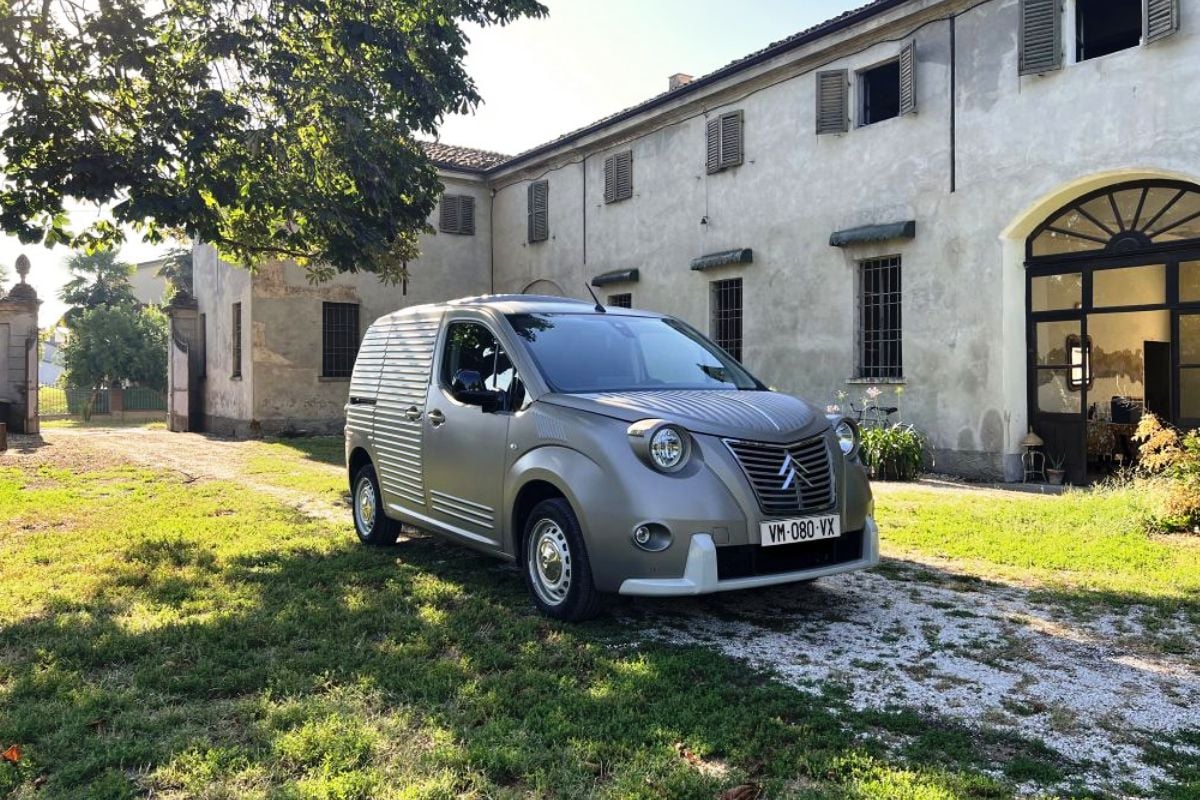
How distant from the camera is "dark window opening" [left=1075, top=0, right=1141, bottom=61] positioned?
10602mm

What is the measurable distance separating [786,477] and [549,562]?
1.43 meters

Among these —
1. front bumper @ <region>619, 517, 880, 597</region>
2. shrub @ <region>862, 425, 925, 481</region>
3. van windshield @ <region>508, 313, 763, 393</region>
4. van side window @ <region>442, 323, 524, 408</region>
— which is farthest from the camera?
shrub @ <region>862, 425, 925, 481</region>

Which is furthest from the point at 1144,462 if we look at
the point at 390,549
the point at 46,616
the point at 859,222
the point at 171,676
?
the point at 46,616

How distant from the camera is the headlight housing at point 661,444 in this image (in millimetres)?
4359

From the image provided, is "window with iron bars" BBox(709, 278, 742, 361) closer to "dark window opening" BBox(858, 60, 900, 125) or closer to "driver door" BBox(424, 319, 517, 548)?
"dark window opening" BBox(858, 60, 900, 125)

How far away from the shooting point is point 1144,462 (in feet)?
27.7

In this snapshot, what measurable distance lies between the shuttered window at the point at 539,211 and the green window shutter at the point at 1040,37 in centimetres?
1176

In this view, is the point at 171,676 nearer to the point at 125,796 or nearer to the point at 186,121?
the point at 125,796

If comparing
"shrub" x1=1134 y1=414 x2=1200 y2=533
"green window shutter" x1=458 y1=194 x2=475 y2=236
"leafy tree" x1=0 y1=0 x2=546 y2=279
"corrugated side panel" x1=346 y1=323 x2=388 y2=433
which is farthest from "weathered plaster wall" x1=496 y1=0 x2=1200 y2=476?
→ "corrugated side panel" x1=346 y1=323 x2=388 y2=433

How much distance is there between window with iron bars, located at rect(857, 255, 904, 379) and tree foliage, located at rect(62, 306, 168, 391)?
34966 mm

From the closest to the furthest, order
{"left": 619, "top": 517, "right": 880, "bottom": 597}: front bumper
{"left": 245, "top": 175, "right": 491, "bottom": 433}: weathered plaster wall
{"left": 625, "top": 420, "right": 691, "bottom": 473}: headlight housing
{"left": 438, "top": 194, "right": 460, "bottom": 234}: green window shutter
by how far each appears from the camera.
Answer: {"left": 619, "top": 517, "right": 880, "bottom": 597}: front bumper, {"left": 625, "top": 420, "right": 691, "bottom": 473}: headlight housing, {"left": 245, "top": 175, "right": 491, "bottom": 433}: weathered plaster wall, {"left": 438, "top": 194, "right": 460, "bottom": 234}: green window shutter

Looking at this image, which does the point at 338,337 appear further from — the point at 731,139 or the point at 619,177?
the point at 731,139

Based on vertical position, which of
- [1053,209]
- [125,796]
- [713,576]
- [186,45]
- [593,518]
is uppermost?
[186,45]

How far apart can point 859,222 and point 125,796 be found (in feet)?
41.7
